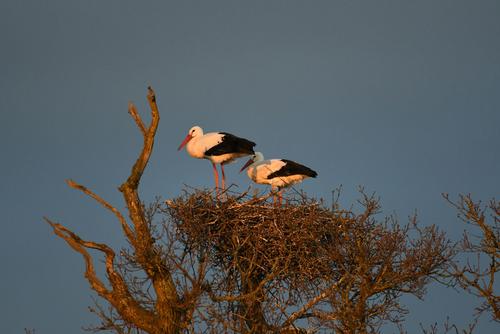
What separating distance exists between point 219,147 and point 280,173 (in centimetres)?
125

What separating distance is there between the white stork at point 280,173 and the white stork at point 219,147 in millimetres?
408

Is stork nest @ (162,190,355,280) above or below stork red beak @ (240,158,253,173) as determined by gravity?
below

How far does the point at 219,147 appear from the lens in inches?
588

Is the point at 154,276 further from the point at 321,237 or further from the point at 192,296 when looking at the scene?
the point at 321,237

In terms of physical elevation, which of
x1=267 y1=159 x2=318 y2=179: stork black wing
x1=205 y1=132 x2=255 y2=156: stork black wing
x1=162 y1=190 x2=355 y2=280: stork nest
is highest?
x1=205 y1=132 x2=255 y2=156: stork black wing

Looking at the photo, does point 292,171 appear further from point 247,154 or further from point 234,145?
point 234,145

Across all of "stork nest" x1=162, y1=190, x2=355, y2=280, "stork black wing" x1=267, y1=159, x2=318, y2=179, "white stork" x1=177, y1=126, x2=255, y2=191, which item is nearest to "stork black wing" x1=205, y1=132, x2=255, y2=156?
"white stork" x1=177, y1=126, x2=255, y2=191

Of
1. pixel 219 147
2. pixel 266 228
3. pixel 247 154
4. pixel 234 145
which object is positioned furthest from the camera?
pixel 247 154

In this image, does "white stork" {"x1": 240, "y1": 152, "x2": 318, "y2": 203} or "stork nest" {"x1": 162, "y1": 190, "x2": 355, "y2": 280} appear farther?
"white stork" {"x1": 240, "y1": 152, "x2": 318, "y2": 203}

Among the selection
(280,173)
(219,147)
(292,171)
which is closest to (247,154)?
(219,147)

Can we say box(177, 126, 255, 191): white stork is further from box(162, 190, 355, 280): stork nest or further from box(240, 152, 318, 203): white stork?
box(162, 190, 355, 280): stork nest

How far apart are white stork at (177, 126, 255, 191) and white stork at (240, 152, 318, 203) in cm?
41

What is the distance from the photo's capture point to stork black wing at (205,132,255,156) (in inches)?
584

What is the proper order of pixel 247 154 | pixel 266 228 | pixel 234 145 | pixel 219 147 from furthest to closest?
pixel 247 154 → pixel 219 147 → pixel 234 145 → pixel 266 228
